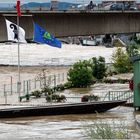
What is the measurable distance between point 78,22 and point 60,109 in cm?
3102

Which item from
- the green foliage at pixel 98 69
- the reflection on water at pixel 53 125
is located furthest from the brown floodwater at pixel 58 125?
the green foliage at pixel 98 69

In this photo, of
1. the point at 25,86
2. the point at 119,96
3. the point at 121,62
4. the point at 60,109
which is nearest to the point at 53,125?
the point at 60,109

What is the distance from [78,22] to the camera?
70250 millimetres

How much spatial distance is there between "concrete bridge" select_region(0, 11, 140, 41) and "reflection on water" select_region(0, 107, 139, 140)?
81.4 ft

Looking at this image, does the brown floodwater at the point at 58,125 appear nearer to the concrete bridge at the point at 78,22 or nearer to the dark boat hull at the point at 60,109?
the dark boat hull at the point at 60,109

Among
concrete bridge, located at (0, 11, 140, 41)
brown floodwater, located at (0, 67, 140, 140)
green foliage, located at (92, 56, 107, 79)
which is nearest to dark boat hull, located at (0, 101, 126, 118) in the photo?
brown floodwater, located at (0, 67, 140, 140)

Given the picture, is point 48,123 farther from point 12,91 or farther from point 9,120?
point 12,91

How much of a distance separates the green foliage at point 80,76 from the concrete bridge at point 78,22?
8.21 m

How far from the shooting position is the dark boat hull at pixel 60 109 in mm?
39312

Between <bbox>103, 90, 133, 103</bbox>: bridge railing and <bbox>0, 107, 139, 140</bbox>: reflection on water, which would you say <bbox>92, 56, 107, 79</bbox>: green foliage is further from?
<bbox>0, 107, 139, 140</bbox>: reflection on water

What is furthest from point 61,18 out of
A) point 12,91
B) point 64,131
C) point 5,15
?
point 64,131

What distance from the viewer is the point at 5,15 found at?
63.9 m

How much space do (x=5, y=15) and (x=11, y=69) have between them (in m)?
14.3

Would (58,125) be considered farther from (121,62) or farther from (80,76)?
(121,62)
